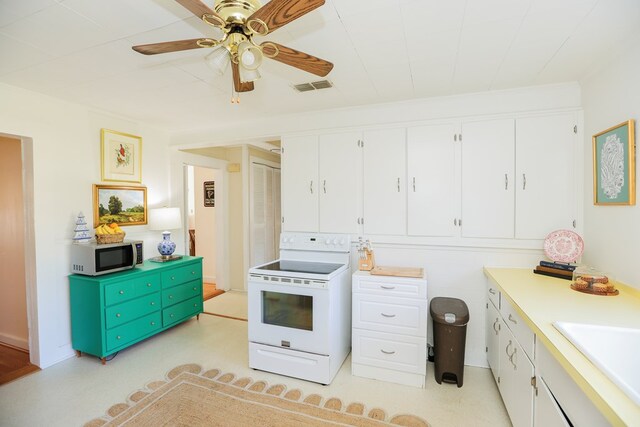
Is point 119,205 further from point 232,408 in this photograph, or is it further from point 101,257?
point 232,408

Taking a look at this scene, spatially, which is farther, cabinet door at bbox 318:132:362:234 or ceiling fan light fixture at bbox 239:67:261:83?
cabinet door at bbox 318:132:362:234

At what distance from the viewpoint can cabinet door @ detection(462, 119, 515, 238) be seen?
2.58 m

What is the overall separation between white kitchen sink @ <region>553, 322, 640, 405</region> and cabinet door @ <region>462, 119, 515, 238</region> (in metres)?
1.39

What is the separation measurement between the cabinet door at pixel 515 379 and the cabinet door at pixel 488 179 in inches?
34.6

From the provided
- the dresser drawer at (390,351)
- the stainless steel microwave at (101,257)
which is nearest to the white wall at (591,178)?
the dresser drawer at (390,351)

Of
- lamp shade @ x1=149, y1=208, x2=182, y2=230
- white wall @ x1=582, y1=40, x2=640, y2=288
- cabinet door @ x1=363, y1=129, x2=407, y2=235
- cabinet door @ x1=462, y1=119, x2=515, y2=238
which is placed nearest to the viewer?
white wall @ x1=582, y1=40, x2=640, y2=288

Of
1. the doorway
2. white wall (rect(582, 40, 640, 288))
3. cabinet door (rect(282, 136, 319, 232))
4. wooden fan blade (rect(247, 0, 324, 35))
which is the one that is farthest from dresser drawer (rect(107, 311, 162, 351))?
white wall (rect(582, 40, 640, 288))

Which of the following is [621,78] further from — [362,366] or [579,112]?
[362,366]

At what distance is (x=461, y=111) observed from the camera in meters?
2.70

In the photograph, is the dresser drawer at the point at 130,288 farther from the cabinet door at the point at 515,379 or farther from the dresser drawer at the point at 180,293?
the cabinet door at the point at 515,379

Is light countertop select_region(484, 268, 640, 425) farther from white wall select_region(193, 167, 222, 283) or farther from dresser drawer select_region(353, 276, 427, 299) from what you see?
white wall select_region(193, 167, 222, 283)

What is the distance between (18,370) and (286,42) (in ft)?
11.5

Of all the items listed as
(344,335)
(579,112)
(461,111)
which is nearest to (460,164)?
(461,111)

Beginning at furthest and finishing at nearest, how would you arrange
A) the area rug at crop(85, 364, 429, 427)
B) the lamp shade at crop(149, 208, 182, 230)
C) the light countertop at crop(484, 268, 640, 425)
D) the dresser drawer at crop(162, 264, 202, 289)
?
the lamp shade at crop(149, 208, 182, 230)
the dresser drawer at crop(162, 264, 202, 289)
the area rug at crop(85, 364, 429, 427)
the light countertop at crop(484, 268, 640, 425)
